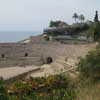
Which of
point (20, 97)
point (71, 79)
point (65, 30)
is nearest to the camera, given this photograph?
point (20, 97)

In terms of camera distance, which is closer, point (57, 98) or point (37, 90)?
point (57, 98)

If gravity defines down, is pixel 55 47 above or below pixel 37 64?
above

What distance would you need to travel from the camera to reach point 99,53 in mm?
10273

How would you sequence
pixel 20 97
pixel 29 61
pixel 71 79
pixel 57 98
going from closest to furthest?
pixel 57 98
pixel 20 97
pixel 71 79
pixel 29 61

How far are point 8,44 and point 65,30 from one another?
41.5ft

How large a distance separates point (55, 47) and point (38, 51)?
1.35 metres

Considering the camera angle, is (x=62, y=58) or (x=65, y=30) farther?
(x=65, y=30)

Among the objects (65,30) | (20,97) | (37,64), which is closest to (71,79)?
(20,97)

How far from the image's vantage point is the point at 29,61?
18.1m

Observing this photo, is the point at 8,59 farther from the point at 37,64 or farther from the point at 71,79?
the point at 71,79

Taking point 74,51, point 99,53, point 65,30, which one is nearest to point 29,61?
point 74,51

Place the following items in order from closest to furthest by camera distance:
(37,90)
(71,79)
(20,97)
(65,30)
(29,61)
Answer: (20,97)
(37,90)
(71,79)
(29,61)
(65,30)

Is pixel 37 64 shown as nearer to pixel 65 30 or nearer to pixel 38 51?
pixel 38 51

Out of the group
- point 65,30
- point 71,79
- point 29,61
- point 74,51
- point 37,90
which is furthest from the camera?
point 65,30
